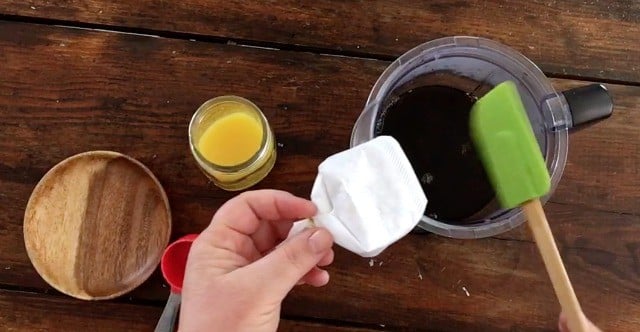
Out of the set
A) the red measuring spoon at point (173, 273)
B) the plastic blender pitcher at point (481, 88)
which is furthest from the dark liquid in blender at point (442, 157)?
the red measuring spoon at point (173, 273)

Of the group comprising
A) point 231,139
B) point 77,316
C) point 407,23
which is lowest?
point 77,316

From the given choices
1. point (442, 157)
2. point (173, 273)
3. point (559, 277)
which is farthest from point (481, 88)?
point (173, 273)

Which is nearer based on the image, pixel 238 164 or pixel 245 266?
pixel 245 266

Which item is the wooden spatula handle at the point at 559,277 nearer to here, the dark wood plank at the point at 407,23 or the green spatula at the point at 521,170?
the green spatula at the point at 521,170

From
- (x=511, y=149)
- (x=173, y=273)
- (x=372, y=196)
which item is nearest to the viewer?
(x=372, y=196)

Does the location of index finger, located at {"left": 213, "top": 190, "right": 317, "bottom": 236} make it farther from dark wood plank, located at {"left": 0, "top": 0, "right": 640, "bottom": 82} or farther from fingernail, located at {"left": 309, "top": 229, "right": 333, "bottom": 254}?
dark wood plank, located at {"left": 0, "top": 0, "right": 640, "bottom": 82}

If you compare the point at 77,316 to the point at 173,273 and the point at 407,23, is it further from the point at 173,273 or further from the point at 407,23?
the point at 407,23

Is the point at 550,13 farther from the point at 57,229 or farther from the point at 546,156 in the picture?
the point at 57,229

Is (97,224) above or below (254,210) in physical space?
below
